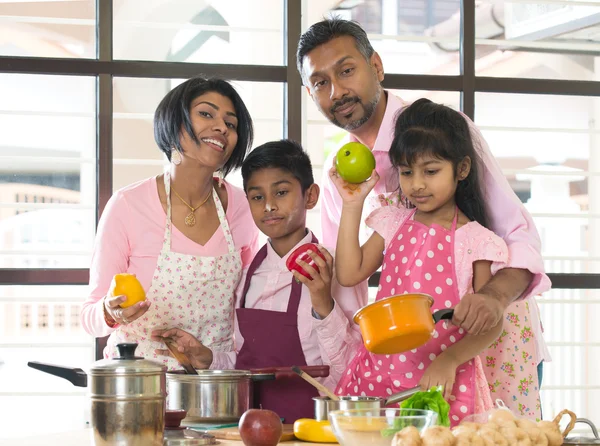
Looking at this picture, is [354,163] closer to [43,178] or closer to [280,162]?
[280,162]

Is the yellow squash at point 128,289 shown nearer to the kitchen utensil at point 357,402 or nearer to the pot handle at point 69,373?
the pot handle at point 69,373

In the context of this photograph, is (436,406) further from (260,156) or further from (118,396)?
(260,156)

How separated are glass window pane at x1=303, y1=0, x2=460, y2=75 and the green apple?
1264 millimetres

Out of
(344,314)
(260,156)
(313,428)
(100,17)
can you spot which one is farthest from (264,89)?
(313,428)

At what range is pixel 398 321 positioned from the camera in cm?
179

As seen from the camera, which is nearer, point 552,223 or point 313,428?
point 313,428

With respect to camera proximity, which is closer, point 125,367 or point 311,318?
point 125,367

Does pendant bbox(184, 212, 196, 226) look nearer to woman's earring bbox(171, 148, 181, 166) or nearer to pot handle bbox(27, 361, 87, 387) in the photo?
woman's earring bbox(171, 148, 181, 166)

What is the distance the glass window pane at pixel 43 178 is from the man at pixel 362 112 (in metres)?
1.03

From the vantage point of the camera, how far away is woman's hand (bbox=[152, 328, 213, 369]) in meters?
2.47

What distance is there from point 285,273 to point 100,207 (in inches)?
36.9

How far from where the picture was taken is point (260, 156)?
2627 mm

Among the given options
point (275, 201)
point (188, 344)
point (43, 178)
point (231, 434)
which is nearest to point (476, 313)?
point (231, 434)

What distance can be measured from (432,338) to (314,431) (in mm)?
640
